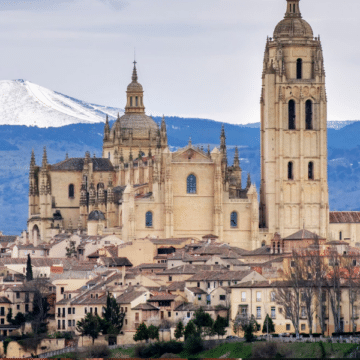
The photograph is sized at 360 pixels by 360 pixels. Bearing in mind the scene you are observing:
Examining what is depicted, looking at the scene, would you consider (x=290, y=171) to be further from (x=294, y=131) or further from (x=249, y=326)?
(x=249, y=326)

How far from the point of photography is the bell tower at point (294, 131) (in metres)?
124

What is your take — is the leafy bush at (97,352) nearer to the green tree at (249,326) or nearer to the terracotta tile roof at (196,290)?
the green tree at (249,326)

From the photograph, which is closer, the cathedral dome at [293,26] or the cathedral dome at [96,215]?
the cathedral dome at [293,26]

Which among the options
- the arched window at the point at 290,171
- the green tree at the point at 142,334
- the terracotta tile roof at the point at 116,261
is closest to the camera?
the green tree at the point at 142,334

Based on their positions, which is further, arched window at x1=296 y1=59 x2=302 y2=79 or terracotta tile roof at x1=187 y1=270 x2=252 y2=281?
arched window at x1=296 y1=59 x2=302 y2=79

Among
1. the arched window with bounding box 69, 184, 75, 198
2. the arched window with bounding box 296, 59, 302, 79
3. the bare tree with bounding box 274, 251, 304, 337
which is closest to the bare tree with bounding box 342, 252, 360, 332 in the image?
the bare tree with bounding box 274, 251, 304, 337

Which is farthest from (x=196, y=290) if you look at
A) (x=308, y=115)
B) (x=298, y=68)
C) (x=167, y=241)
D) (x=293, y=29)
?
(x=293, y=29)

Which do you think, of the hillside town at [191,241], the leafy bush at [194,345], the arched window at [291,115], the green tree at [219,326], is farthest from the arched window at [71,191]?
the leafy bush at [194,345]

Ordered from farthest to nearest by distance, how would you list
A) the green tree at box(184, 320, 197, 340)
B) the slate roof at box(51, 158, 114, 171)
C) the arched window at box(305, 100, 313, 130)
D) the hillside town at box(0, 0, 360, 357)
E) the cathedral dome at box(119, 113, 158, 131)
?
the cathedral dome at box(119, 113, 158, 131) → the slate roof at box(51, 158, 114, 171) → the arched window at box(305, 100, 313, 130) → the hillside town at box(0, 0, 360, 357) → the green tree at box(184, 320, 197, 340)

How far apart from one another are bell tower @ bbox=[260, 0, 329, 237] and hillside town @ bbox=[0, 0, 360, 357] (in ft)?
0.33

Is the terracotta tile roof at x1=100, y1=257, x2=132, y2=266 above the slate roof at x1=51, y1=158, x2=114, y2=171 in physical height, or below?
below

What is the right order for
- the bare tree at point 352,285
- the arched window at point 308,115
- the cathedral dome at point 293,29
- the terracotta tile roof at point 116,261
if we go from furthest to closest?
the arched window at point 308,115 < the cathedral dome at point 293,29 < the terracotta tile roof at point 116,261 < the bare tree at point 352,285

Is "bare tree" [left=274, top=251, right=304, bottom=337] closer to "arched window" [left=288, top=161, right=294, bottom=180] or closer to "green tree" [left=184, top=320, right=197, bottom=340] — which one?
"green tree" [left=184, top=320, right=197, bottom=340]

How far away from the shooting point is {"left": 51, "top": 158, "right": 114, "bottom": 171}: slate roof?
136375 mm
